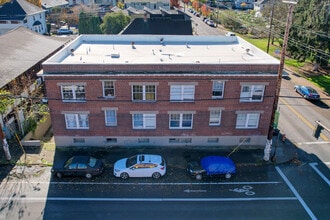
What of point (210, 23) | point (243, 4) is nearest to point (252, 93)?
point (210, 23)

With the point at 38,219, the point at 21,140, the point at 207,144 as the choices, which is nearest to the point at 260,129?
the point at 207,144

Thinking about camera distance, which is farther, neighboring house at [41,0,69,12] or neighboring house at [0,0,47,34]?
neighboring house at [41,0,69,12]

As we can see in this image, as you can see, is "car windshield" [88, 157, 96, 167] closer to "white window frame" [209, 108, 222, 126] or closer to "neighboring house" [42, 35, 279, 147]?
"neighboring house" [42, 35, 279, 147]

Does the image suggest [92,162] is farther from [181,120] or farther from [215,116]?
[215,116]

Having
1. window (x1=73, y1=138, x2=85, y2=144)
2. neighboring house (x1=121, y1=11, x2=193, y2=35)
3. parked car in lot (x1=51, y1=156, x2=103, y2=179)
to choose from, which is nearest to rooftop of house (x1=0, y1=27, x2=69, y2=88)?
window (x1=73, y1=138, x2=85, y2=144)

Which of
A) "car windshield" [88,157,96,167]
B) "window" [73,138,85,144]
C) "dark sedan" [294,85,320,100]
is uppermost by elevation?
"dark sedan" [294,85,320,100]

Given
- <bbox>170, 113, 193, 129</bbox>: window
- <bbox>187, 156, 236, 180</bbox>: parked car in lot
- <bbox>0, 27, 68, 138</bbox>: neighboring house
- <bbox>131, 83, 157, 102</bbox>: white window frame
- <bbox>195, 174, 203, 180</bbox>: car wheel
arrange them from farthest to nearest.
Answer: <bbox>0, 27, 68, 138</bbox>: neighboring house → <bbox>170, 113, 193, 129</bbox>: window → <bbox>131, 83, 157, 102</bbox>: white window frame → <bbox>195, 174, 203, 180</bbox>: car wheel → <bbox>187, 156, 236, 180</bbox>: parked car in lot
